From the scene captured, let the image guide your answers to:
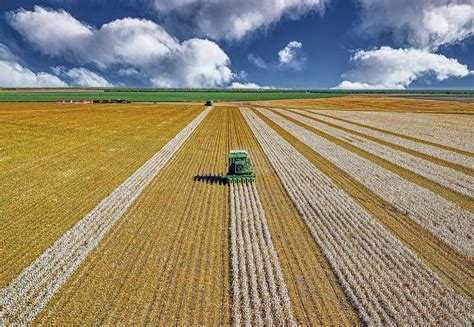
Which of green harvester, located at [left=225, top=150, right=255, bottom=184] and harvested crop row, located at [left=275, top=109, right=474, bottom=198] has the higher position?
green harvester, located at [left=225, top=150, right=255, bottom=184]

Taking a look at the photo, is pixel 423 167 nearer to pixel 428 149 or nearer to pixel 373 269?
pixel 428 149

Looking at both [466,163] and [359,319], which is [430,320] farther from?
[466,163]

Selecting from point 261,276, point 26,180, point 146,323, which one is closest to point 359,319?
point 261,276

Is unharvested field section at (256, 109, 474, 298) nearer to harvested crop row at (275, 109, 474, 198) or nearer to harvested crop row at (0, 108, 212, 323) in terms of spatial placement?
harvested crop row at (275, 109, 474, 198)

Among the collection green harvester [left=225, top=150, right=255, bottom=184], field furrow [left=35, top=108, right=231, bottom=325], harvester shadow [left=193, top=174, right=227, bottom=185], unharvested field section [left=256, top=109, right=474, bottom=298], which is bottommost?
unharvested field section [left=256, top=109, right=474, bottom=298]

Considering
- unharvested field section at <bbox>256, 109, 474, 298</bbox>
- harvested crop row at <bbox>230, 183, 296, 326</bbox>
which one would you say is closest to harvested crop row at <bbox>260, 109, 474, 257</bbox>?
unharvested field section at <bbox>256, 109, 474, 298</bbox>

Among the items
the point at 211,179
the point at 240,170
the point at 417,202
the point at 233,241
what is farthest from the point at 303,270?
the point at 211,179
